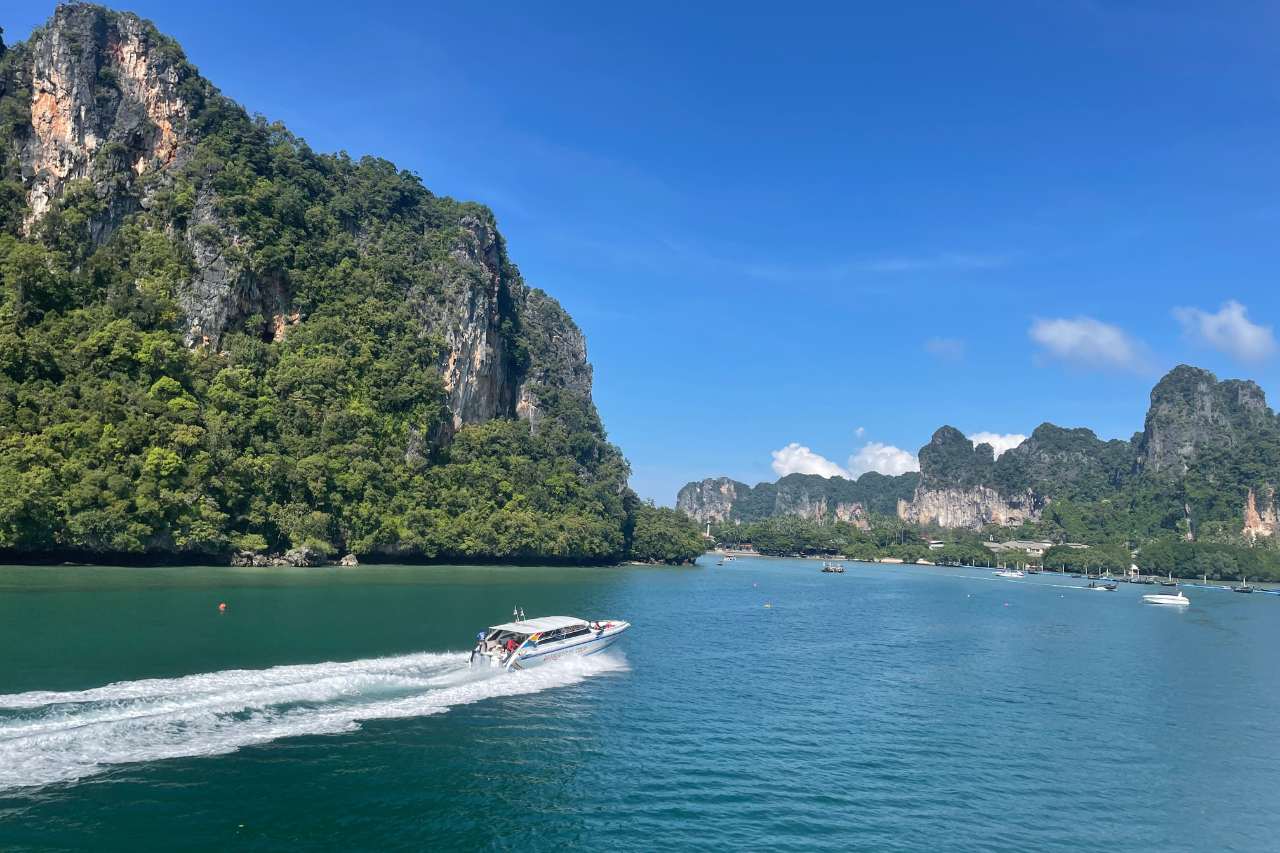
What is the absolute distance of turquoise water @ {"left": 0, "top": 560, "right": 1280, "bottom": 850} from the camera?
18.7 m

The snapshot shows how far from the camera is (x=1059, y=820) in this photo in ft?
69.1

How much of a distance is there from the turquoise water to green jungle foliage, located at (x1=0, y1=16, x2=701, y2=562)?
66.9 ft

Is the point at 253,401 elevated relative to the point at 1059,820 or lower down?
elevated

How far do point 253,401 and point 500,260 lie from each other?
82051 millimetres

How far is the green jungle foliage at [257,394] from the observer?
69250 mm

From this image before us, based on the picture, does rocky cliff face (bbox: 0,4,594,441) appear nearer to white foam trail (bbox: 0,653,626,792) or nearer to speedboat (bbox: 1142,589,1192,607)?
white foam trail (bbox: 0,653,626,792)

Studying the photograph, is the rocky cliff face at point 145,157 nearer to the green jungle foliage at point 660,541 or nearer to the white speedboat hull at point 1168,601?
the green jungle foliage at point 660,541

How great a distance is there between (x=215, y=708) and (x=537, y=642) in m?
14.4

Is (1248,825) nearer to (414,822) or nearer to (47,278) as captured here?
(414,822)

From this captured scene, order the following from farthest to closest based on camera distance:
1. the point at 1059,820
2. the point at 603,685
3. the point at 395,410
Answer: the point at 395,410 → the point at 603,685 → the point at 1059,820

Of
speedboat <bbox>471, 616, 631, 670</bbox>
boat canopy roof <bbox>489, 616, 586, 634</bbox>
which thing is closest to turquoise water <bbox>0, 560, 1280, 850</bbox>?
speedboat <bbox>471, 616, 631, 670</bbox>

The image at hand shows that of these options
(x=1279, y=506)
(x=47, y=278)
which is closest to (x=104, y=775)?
(x=47, y=278)

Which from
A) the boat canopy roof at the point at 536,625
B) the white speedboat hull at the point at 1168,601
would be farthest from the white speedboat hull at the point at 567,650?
the white speedboat hull at the point at 1168,601

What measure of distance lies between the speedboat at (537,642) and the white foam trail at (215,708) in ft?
2.60
